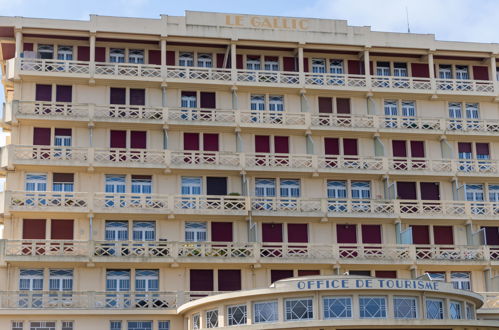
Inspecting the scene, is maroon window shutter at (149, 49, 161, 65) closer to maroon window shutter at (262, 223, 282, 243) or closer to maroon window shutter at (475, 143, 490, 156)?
maroon window shutter at (262, 223, 282, 243)

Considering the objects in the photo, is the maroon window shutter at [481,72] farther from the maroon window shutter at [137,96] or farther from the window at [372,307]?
the window at [372,307]

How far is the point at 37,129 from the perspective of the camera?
178 ft

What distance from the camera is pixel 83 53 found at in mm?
56625

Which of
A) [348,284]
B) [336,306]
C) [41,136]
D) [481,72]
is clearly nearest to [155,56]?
[41,136]

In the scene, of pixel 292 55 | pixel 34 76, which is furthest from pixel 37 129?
pixel 292 55

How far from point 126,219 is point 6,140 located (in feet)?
33.7

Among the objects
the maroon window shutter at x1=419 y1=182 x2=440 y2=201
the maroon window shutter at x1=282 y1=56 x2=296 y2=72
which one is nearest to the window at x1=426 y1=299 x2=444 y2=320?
the maroon window shutter at x1=419 y1=182 x2=440 y2=201

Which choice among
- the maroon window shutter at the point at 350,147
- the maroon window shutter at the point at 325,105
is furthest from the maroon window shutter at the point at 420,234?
the maroon window shutter at the point at 325,105

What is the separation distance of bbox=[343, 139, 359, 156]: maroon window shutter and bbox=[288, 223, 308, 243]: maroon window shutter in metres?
5.34

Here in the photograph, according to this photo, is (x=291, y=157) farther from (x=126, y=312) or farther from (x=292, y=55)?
(x=126, y=312)

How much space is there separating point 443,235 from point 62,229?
70.1 feet

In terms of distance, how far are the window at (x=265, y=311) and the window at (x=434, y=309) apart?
6.83 m

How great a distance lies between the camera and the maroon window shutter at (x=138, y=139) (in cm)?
5506

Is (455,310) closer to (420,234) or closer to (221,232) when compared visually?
(420,234)
